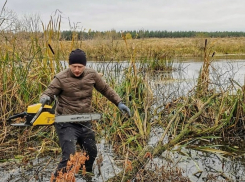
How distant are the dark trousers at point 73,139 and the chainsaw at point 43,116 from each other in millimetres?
125

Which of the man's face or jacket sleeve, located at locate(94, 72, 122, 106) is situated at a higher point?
the man's face

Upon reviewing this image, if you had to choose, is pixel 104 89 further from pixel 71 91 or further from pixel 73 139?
pixel 73 139

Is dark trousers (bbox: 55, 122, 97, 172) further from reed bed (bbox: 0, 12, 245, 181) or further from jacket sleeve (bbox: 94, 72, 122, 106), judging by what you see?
reed bed (bbox: 0, 12, 245, 181)

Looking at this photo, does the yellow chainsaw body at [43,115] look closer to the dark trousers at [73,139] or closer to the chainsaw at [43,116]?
the chainsaw at [43,116]

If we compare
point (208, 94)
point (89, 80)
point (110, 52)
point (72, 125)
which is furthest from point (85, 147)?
point (110, 52)

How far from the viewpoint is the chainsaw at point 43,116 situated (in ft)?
11.5

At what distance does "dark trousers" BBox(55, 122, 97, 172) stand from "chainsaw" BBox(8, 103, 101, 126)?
125 mm

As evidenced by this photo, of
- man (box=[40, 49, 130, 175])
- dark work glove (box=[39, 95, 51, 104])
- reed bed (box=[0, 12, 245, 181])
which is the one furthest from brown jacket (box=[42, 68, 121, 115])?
reed bed (box=[0, 12, 245, 181])

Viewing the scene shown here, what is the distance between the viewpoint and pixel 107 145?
18.3 ft

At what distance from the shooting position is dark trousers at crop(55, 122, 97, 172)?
3.81 meters

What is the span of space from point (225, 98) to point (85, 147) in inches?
124

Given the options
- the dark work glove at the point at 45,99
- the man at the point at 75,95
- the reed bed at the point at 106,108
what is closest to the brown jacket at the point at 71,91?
the man at the point at 75,95

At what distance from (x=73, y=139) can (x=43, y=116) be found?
0.52m

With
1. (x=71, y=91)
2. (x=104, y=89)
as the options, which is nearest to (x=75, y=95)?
(x=71, y=91)
